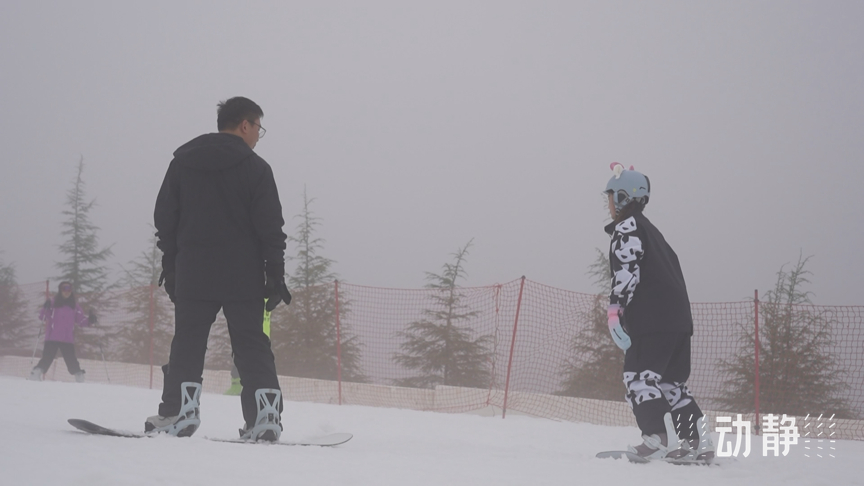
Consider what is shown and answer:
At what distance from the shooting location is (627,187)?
374 centimetres

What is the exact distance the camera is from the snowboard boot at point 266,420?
331 centimetres

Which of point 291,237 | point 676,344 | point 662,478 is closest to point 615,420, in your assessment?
point 676,344

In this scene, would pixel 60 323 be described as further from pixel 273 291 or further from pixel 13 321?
pixel 273 291

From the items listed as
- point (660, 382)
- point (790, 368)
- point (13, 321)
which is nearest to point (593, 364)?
point (790, 368)

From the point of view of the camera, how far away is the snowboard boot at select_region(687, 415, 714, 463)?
11.0 feet

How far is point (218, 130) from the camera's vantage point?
12.1 ft

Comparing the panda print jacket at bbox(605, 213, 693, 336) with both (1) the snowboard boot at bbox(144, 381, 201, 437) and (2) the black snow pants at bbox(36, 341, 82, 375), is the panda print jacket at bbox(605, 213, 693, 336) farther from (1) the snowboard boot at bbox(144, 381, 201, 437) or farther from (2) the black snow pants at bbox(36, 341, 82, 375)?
(2) the black snow pants at bbox(36, 341, 82, 375)

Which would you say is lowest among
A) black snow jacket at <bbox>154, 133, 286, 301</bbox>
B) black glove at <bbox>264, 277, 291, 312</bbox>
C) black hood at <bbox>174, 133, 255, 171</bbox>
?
black glove at <bbox>264, 277, 291, 312</bbox>

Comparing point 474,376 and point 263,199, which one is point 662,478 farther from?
point 474,376

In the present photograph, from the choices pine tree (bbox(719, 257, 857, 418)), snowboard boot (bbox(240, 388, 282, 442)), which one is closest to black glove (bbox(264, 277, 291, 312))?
snowboard boot (bbox(240, 388, 282, 442))

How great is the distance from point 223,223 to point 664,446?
2425 mm

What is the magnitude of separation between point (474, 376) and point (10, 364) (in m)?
10.2

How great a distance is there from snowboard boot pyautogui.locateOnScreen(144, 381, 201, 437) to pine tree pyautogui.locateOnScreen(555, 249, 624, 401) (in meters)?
6.79

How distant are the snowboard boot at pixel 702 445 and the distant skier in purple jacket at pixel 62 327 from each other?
31.4 ft
